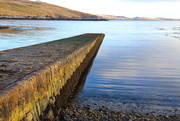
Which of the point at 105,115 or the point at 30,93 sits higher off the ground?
the point at 30,93

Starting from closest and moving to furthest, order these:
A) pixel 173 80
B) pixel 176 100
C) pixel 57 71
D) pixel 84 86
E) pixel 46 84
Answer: pixel 46 84, pixel 57 71, pixel 176 100, pixel 84 86, pixel 173 80

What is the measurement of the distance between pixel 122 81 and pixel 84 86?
1.74 metres

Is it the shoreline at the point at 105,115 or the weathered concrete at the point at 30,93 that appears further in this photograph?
the shoreline at the point at 105,115

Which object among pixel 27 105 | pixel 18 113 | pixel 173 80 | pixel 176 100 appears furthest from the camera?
pixel 173 80

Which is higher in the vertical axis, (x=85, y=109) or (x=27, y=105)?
(x=27, y=105)

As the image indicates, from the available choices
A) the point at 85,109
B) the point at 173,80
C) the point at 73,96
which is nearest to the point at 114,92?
the point at 73,96

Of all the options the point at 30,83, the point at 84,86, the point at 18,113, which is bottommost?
the point at 84,86

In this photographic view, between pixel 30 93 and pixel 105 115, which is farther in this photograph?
pixel 105 115

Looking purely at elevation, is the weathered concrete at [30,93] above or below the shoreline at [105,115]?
above

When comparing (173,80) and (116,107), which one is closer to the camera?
(116,107)

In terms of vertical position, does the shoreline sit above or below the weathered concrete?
below

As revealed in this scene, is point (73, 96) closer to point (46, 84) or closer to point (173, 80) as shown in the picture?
point (46, 84)

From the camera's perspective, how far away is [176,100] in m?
7.56

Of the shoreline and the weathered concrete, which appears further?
the shoreline
